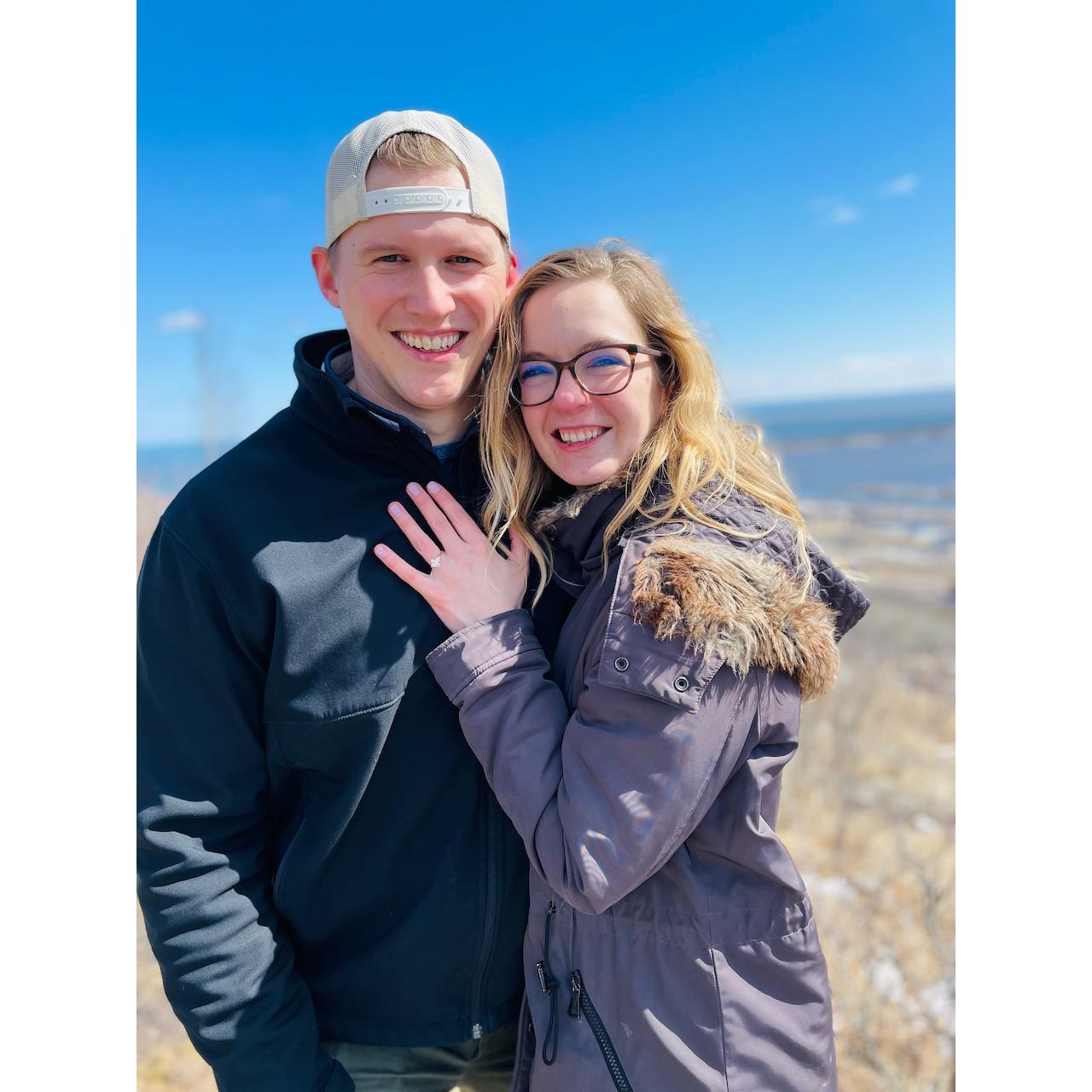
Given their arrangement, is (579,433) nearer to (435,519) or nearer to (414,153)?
(435,519)

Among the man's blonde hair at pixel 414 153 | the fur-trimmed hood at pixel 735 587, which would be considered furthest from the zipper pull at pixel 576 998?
the man's blonde hair at pixel 414 153

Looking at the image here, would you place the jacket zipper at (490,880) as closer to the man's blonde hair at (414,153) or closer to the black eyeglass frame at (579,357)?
the black eyeglass frame at (579,357)

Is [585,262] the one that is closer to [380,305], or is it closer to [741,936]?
[380,305]

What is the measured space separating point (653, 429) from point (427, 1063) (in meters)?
1.58

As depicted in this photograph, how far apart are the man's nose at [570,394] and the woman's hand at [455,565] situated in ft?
1.10

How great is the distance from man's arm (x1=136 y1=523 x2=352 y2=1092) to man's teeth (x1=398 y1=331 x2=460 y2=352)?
670 millimetres

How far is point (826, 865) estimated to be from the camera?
496 cm

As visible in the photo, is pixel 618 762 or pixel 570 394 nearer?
pixel 618 762

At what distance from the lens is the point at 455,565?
70.2 inches

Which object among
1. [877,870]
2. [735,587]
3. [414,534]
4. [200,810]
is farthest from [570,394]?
[877,870]

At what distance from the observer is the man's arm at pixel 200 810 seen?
1.62 meters

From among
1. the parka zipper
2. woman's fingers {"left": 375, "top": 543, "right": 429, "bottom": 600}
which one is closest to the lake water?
woman's fingers {"left": 375, "top": 543, "right": 429, "bottom": 600}

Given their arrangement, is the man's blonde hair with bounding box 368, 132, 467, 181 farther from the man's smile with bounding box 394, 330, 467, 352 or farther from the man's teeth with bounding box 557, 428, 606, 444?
the man's teeth with bounding box 557, 428, 606, 444
